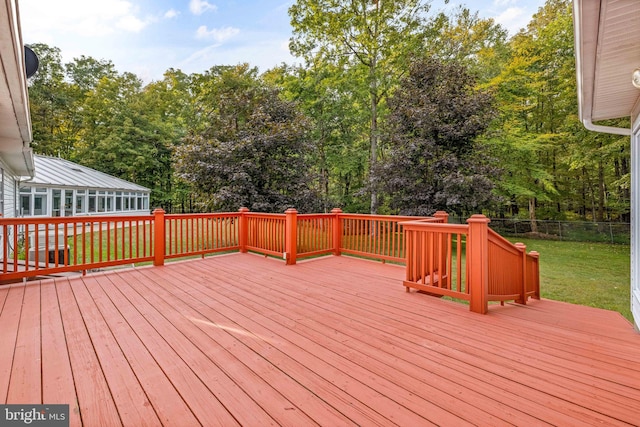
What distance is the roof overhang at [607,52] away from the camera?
1.74 metres

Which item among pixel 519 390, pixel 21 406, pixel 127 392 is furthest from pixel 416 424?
pixel 21 406

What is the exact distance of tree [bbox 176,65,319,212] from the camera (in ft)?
27.7

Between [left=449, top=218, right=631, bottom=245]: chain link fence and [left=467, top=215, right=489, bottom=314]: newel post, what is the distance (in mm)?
9583

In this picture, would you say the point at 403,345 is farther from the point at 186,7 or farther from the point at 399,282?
the point at 186,7

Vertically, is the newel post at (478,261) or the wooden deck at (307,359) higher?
the newel post at (478,261)

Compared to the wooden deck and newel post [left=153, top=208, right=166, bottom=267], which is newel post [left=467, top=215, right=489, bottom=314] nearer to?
the wooden deck

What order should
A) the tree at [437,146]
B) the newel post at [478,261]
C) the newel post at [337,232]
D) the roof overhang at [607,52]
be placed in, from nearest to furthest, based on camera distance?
1. the roof overhang at [607,52]
2. the newel post at [478,261]
3. the newel post at [337,232]
4. the tree at [437,146]

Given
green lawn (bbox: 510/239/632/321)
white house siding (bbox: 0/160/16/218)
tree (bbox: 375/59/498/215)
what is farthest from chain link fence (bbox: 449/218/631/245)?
white house siding (bbox: 0/160/16/218)

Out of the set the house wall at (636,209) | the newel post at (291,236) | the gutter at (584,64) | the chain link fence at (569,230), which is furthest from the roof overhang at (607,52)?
the chain link fence at (569,230)

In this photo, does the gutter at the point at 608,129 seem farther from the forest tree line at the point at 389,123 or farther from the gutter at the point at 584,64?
the forest tree line at the point at 389,123

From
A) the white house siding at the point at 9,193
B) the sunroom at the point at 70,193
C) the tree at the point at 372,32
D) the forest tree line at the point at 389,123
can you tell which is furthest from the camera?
the tree at the point at 372,32

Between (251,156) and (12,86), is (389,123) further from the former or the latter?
(12,86)

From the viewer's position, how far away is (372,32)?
1172 cm

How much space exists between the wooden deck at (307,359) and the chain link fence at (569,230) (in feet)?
33.0
